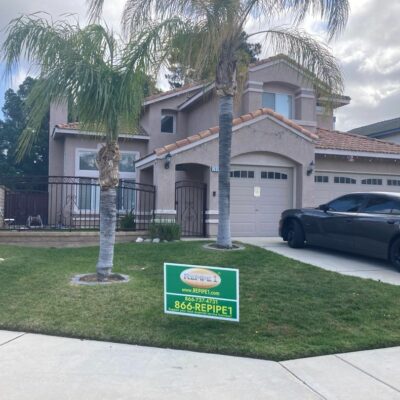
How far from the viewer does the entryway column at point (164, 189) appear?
13062 mm

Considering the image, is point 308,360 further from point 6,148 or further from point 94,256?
point 6,148

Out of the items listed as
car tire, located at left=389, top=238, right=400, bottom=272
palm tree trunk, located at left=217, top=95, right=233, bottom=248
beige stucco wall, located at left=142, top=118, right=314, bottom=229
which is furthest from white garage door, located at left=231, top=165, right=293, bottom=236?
car tire, located at left=389, top=238, right=400, bottom=272

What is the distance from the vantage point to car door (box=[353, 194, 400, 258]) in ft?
29.5

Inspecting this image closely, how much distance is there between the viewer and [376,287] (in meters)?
7.61

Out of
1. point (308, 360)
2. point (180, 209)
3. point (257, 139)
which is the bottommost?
point (308, 360)

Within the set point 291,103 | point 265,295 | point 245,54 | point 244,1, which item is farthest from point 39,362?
point 291,103

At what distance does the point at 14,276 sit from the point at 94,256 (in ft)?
8.26

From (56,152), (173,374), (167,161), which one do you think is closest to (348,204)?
(167,161)

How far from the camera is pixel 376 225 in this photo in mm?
9211

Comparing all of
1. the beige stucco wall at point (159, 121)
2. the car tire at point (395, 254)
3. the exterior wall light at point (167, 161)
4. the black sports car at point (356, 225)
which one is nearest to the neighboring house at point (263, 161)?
the exterior wall light at point (167, 161)

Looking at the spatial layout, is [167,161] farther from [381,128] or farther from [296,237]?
[381,128]

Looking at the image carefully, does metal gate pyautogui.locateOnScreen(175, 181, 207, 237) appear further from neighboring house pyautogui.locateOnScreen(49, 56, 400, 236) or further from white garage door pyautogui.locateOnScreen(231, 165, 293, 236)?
white garage door pyautogui.locateOnScreen(231, 165, 293, 236)

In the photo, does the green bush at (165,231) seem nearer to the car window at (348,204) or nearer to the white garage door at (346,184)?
the car window at (348,204)

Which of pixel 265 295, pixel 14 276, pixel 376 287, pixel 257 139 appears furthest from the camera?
pixel 257 139
